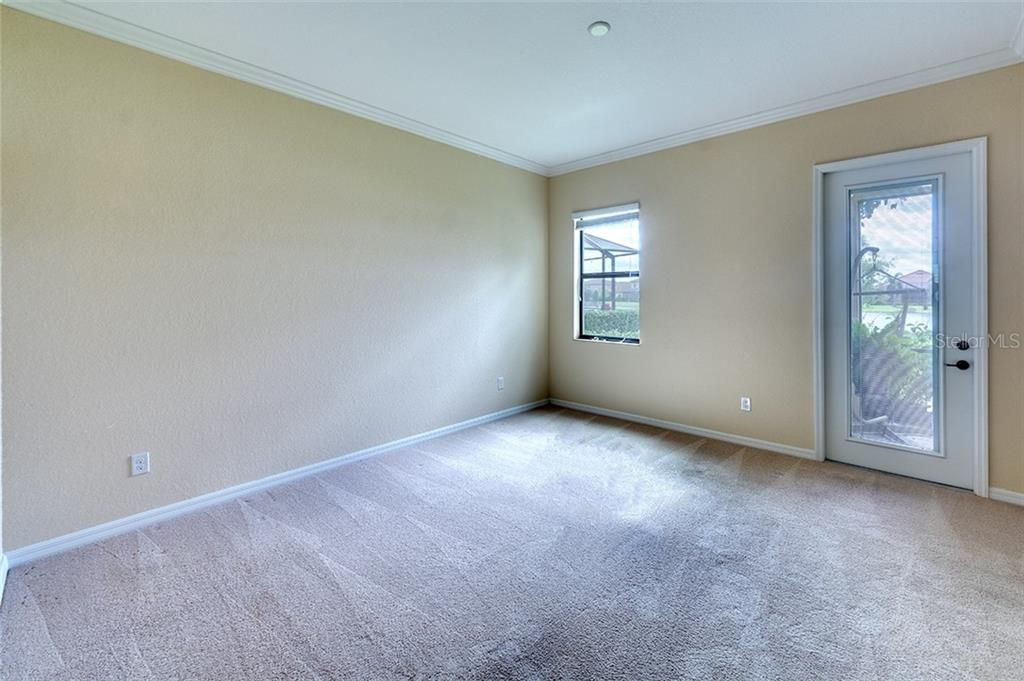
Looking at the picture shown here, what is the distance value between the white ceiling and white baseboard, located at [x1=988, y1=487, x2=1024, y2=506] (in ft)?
8.55

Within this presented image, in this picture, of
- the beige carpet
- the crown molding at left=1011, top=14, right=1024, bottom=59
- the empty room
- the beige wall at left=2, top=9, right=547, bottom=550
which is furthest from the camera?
the crown molding at left=1011, top=14, right=1024, bottom=59

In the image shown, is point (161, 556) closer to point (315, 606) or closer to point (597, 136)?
point (315, 606)

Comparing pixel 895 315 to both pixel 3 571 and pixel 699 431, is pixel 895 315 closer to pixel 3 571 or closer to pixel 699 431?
pixel 699 431

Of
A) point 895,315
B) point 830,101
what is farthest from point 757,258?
point 830,101

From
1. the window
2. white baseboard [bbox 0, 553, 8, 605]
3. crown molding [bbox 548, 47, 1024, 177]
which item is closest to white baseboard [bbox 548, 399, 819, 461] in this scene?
the window

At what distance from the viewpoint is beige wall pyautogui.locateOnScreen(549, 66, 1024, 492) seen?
9.13 feet

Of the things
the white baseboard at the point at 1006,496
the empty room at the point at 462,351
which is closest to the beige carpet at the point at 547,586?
the empty room at the point at 462,351

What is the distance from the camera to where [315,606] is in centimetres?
193

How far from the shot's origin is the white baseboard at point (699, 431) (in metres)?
3.66

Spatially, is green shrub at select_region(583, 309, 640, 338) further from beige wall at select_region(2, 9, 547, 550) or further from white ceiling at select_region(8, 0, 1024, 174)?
white ceiling at select_region(8, 0, 1024, 174)

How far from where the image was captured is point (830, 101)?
3.33m

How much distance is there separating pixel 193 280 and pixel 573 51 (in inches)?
106

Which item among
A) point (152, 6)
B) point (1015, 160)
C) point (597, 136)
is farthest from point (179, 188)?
point (1015, 160)

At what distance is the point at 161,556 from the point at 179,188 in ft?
6.71
